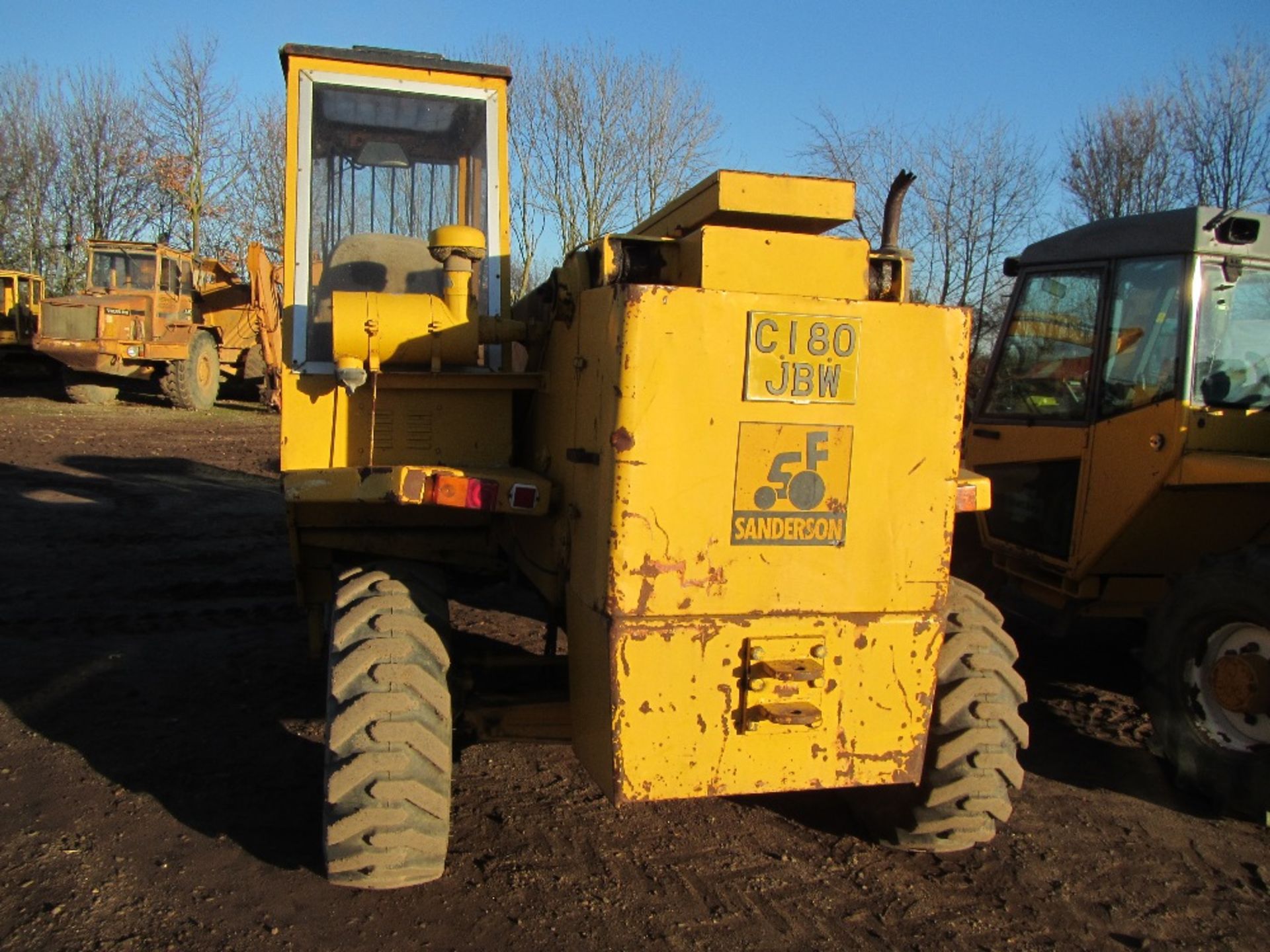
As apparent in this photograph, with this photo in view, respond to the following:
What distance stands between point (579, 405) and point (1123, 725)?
11.6ft

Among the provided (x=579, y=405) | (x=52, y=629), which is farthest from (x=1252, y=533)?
(x=52, y=629)

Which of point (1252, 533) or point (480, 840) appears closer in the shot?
point (480, 840)

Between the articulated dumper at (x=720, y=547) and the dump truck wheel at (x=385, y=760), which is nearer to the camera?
the articulated dumper at (x=720, y=547)

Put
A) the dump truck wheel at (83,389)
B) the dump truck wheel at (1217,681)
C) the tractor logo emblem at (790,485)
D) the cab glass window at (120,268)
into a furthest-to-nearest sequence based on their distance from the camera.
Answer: the cab glass window at (120,268) < the dump truck wheel at (83,389) < the dump truck wheel at (1217,681) < the tractor logo emblem at (790,485)

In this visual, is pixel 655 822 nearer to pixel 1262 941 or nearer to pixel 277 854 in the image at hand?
pixel 277 854

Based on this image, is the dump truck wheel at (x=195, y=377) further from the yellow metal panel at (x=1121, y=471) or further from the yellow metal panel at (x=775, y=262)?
the yellow metal panel at (x=775, y=262)

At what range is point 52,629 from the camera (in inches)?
237

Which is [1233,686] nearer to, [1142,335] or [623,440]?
[1142,335]

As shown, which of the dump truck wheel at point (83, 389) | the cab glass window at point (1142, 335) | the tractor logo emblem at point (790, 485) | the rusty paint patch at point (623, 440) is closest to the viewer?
the rusty paint patch at point (623, 440)

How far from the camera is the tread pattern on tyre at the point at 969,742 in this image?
335 cm

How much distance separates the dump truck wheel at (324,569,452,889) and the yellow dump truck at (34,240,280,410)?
1415 cm

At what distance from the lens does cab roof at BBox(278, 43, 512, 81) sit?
419 cm

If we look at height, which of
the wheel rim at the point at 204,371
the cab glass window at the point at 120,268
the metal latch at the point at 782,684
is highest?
the cab glass window at the point at 120,268

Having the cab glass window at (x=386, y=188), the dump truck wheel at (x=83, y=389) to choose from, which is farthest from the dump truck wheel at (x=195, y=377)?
the cab glass window at (x=386, y=188)
